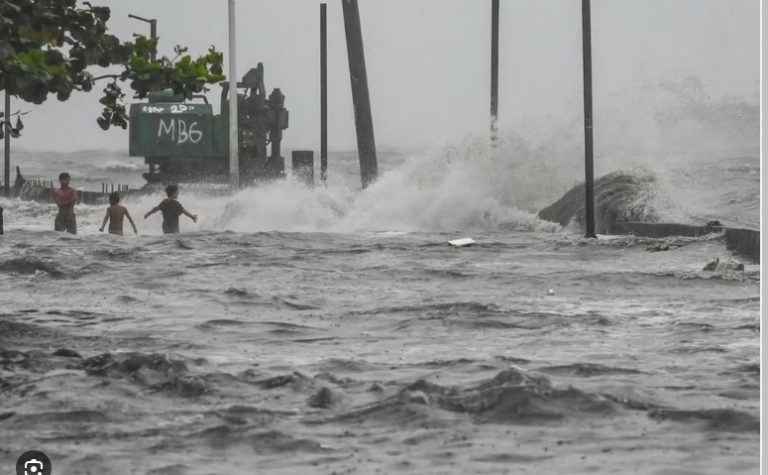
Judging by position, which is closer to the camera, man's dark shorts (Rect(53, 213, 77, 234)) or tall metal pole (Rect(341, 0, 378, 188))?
man's dark shorts (Rect(53, 213, 77, 234))

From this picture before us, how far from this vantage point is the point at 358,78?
40562 mm

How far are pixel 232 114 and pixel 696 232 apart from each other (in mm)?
18353

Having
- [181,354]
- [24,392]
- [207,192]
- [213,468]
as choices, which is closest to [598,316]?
[181,354]

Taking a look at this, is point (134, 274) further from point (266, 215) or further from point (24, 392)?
point (266, 215)

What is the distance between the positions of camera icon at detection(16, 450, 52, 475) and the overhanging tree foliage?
4688 mm

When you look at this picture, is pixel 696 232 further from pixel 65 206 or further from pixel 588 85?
pixel 65 206

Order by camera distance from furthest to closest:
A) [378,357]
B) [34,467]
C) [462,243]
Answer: [462,243]
[378,357]
[34,467]

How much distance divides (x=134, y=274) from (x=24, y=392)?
371 inches

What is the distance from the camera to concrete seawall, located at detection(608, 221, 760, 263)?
67.7 ft

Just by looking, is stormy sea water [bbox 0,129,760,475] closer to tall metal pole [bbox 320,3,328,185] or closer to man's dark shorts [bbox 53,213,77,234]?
man's dark shorts [bbox 53,213,77,234]

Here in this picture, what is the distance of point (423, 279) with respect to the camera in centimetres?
1880

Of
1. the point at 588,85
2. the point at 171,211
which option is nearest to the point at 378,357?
the point at 171,211

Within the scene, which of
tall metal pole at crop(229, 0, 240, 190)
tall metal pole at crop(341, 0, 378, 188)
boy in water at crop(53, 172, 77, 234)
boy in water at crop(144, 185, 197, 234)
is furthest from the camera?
tall metal pole at crop(341, 0, 378, 188)

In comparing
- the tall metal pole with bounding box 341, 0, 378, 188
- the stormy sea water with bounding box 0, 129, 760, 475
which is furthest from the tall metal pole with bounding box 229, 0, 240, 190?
the stormy sea water with bounding box 0, 129, 760, 475
